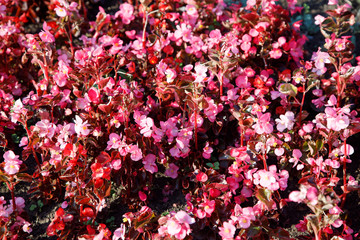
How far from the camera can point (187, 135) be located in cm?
198

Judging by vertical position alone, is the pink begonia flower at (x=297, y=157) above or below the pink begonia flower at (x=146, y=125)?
below

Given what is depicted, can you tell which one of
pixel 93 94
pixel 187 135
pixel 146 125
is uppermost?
pixel 93 94

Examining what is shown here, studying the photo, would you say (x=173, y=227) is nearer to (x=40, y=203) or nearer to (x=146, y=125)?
(x=146, y=125)

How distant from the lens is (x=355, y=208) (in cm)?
202

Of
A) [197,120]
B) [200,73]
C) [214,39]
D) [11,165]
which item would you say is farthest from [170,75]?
[11,165]

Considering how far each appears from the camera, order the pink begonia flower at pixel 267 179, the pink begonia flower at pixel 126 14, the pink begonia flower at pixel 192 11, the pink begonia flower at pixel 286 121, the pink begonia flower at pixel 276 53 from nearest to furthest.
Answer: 1. the pink begonia flower at pixel 267 179
2. the pink begonia flower at pixel 286 121
3. the pink begonia flower at pixel 276 53
4. the pink begonia flower at pixel 192 11
5. the pink begonia flower at pixel 126 14

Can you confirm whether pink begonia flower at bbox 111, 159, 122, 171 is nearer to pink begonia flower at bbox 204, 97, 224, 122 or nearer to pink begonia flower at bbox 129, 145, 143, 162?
pink begonia flower at bbox 129, 145, 143, 162

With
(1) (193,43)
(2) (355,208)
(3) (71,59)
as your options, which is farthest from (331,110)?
(3) (71,59)

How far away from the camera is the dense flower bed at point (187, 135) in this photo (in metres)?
1.78

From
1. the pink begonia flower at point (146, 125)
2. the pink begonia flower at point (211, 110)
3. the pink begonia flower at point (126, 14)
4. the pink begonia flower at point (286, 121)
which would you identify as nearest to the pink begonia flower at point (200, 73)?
the pink begonia flower at point (211, 110)

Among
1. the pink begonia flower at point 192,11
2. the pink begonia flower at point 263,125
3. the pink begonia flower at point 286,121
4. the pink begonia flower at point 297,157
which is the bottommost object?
the pink begonia flower at point 297,157

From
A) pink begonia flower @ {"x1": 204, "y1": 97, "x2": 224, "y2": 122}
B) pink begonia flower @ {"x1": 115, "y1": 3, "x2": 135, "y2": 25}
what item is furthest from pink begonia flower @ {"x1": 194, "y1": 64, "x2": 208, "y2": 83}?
pink begonia flower @ {"x1": 115, "y1": 3, "x2": 135, "y2": 25}

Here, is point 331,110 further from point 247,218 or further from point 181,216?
point 181,216

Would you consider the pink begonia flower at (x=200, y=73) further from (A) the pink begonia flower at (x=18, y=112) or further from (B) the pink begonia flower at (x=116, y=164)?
(A) the pink begonia flower at (x=18, y=112)
